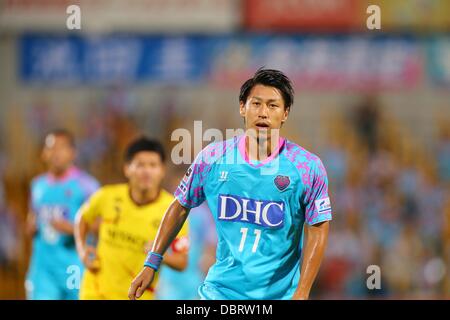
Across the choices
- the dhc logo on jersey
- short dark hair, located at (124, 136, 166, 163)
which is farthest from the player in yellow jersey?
the dhc logo on jersey

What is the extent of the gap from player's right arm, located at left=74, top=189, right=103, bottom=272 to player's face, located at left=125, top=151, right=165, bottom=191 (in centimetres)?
47

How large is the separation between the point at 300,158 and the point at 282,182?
176mm

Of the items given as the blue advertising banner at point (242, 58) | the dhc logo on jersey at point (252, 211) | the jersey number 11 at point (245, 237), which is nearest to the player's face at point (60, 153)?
the dhc logo on jersey at point (252, 211)

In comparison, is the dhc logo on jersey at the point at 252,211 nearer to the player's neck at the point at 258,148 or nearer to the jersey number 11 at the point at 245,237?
the jersey number 11 at the point at 245,237

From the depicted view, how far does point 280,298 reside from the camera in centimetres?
569

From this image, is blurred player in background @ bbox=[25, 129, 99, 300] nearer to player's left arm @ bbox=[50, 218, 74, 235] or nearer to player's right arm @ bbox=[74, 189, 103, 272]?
player's left arm @ bbox=[50, 218, 74, 235]

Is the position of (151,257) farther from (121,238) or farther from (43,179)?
(43,179)

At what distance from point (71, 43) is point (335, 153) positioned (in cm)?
445

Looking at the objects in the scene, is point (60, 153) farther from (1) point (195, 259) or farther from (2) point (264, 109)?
(2) point (264, 109)

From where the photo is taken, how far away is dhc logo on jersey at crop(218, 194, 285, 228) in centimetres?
566

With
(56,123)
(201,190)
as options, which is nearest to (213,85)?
(56,123)

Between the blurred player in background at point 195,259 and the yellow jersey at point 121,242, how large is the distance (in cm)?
308

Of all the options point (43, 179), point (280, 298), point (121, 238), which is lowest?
point (280, 298)

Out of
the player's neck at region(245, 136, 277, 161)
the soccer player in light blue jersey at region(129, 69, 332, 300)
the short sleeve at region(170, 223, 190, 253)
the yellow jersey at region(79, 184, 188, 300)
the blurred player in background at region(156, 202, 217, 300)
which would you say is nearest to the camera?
the soccer player in light blue jersey at region(129, 69, 332, 300)
